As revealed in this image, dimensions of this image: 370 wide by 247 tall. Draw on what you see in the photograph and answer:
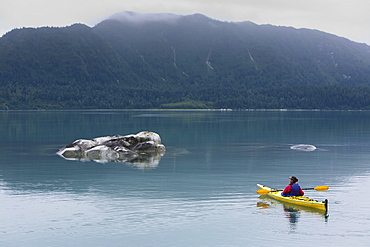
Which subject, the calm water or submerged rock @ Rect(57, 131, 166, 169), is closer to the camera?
the calm water

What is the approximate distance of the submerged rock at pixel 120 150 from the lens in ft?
190

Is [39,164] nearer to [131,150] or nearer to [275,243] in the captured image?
[131,150]

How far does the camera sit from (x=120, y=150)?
61531mm

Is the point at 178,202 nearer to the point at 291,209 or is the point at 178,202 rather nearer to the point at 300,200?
the point at 291,209

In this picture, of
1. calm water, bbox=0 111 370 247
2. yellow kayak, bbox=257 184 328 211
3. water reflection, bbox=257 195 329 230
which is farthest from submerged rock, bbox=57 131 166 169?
water reflection, bbox=257 195 329 230

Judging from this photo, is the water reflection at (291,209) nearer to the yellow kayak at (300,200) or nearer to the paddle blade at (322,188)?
the yellow kayak at (300,200)

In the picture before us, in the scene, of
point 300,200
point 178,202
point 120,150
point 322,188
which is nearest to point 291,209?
point 300,200

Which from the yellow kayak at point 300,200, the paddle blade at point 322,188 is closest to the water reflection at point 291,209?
the yellow kayak at point 300,200

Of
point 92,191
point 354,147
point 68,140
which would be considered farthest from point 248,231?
point 68,140

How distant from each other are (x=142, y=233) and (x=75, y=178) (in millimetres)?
20073

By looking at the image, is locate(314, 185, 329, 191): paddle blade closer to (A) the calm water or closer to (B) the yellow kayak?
(A) the calm water

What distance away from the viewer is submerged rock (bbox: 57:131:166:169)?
58.1 m

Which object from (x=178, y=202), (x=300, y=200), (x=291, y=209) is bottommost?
(x=291, y=209)

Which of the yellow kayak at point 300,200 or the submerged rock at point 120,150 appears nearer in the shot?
the yellow kayak at point 300,200
